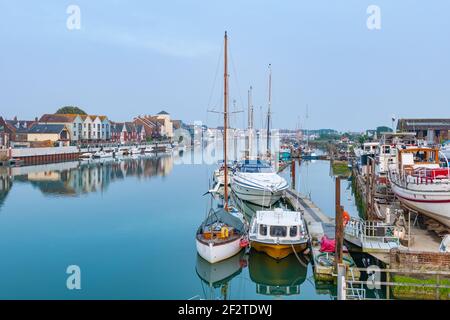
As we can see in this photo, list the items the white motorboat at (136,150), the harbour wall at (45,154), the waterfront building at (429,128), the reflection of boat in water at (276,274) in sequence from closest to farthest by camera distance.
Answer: the reflection of boat in water at (276,274) < the waterfront building at (429,128) < the harbour wall at (45,154) < the white motorboat at (136,150)

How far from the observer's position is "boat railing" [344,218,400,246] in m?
17.5

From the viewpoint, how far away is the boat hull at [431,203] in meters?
19.0

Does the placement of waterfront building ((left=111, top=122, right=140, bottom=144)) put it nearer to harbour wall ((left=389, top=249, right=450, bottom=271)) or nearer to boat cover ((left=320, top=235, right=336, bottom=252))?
boat cover ((left=320, top=235, right=336, bottom=252))

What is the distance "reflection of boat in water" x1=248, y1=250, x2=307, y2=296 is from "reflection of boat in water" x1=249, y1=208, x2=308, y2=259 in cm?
40

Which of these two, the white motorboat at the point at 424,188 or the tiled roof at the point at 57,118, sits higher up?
the tiled roof at the point at 57,118

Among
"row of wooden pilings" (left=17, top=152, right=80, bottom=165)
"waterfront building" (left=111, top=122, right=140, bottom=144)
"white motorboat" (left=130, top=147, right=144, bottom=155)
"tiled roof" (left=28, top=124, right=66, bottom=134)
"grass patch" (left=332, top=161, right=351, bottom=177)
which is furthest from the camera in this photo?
"waterfront building" (left=111, top=122, right=140, bottom=144)

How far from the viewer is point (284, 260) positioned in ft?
64.3

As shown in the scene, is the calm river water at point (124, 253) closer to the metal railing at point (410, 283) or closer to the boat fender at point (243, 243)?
the boat fender at point (243, 243)

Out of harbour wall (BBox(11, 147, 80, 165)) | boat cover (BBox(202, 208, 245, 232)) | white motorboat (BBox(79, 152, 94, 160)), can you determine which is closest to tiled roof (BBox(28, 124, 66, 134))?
harbour wall (BBox(11, 147, 80, 165))

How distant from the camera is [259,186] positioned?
104 ft

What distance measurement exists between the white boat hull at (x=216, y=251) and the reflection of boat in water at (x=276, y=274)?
3.52ft

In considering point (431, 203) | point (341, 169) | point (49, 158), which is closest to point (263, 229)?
point (431, 203)

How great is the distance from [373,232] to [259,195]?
14.6 metres

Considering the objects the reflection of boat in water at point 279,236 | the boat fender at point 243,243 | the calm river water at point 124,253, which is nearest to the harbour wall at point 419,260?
the calm river water at point 124,253
